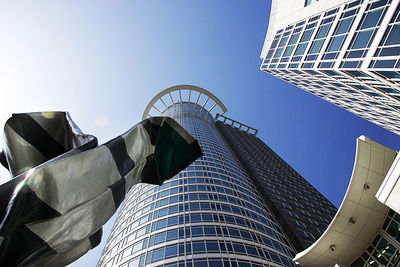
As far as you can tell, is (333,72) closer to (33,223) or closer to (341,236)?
(341,236)

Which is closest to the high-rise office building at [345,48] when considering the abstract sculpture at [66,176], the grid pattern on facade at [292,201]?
the abstract sculpture at [66,176]

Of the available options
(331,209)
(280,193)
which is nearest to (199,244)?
(280,193)

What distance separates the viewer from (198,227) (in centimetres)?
2717

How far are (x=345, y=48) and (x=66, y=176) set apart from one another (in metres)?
26.4

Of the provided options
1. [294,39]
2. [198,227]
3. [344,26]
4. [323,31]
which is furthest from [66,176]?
[294,39]

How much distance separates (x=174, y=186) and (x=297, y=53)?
25220 millimetres

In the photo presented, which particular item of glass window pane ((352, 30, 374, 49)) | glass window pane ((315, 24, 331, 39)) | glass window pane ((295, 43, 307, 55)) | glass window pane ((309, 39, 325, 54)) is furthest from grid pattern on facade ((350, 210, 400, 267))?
glass window pane ((295, 43, 307, 55))

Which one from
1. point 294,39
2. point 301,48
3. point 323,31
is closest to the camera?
point 323,31

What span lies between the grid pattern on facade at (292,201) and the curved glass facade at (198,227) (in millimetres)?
7836

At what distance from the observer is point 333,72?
83.8 feet

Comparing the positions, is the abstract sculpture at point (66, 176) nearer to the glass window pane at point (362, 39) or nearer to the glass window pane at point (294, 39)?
the glass window pane at point (362, 39)

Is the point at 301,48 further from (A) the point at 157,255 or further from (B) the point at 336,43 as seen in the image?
(A) the point at 157,255

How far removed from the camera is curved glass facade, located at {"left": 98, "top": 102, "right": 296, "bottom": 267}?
2358cm

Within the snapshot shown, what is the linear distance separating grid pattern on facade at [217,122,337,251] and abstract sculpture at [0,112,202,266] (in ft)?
122
